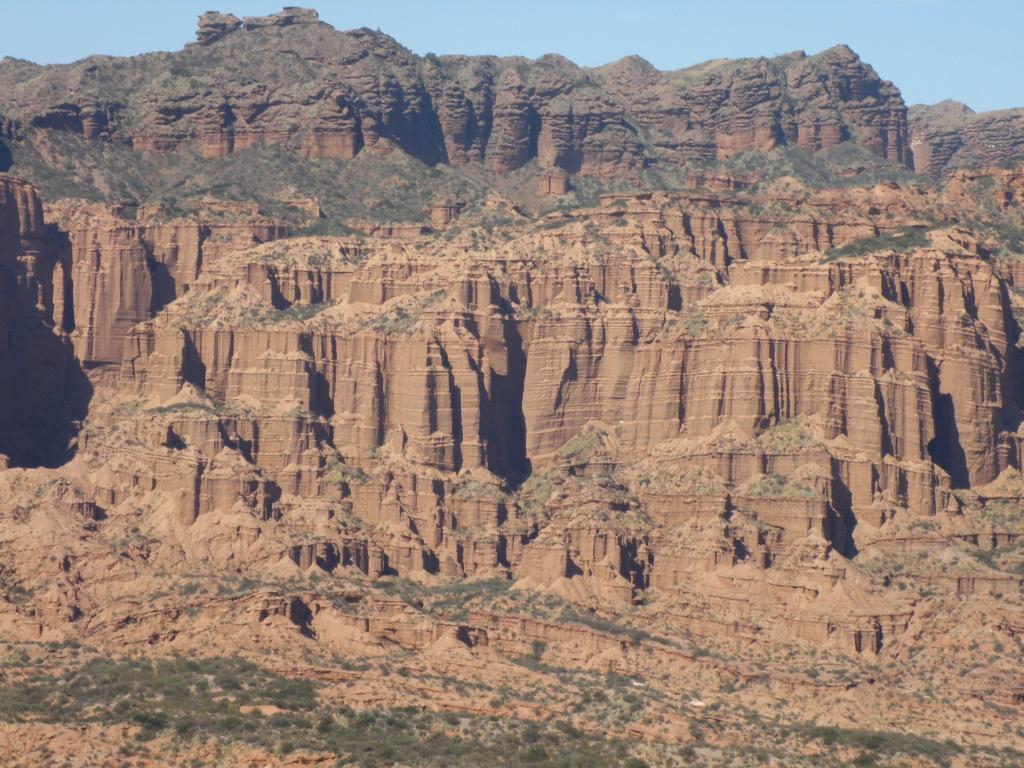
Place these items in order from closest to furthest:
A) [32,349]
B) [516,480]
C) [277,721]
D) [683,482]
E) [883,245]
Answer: [277,721]
[683,482]
[516,480]
[883,245]
[32,349]

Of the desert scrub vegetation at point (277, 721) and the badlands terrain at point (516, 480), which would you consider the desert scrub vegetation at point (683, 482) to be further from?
the desert scrub vegetation at point (277, 721)

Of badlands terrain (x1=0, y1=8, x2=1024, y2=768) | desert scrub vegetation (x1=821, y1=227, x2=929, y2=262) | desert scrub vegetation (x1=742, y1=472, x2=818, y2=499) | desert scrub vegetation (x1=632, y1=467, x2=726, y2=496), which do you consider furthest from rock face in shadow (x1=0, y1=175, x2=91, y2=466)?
desert scrub vegetation (x1=821, y1=227, x2=929, y2=262)

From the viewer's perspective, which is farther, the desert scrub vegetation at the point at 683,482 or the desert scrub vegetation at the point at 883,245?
the desert scrub vegetation at the point at 883,245

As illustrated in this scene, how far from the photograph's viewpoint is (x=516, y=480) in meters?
174

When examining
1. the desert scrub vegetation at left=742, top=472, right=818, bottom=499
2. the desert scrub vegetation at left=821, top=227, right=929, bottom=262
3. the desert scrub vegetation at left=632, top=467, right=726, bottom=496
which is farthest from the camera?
the desert scrub vegetation at left=821, top=227, right=929, bottom=262

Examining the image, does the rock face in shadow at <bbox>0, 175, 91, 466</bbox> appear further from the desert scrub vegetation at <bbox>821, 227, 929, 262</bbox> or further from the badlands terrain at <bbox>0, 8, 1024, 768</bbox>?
the desert scrub vegetation at <bbox>821, 227, 929, 262</bbox>

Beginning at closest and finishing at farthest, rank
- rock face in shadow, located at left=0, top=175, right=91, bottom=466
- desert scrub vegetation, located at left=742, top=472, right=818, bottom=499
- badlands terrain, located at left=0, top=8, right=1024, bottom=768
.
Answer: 1. badlands terrain, located at left=0, top=8, right=1024, bottom=768
2. desert scrub vegetation, located at left=742, top=472, right=818, bottom=499
3. rock face in shadow, located at left=0, top=175, right=91, bottom=466

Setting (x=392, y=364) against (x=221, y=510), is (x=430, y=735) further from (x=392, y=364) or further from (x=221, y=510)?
(x=392, y=364)

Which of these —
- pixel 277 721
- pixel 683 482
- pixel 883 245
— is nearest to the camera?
pixel 277 721

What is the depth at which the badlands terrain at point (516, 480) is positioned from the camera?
457 ft

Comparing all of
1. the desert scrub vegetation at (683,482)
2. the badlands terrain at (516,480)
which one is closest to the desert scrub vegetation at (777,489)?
the badlands terrain at (516,480)

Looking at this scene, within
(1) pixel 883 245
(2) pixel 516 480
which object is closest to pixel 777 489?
(2) pixel 516 480

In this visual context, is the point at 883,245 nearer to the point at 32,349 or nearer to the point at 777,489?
the point at 777,489

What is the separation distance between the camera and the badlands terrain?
139250mm
